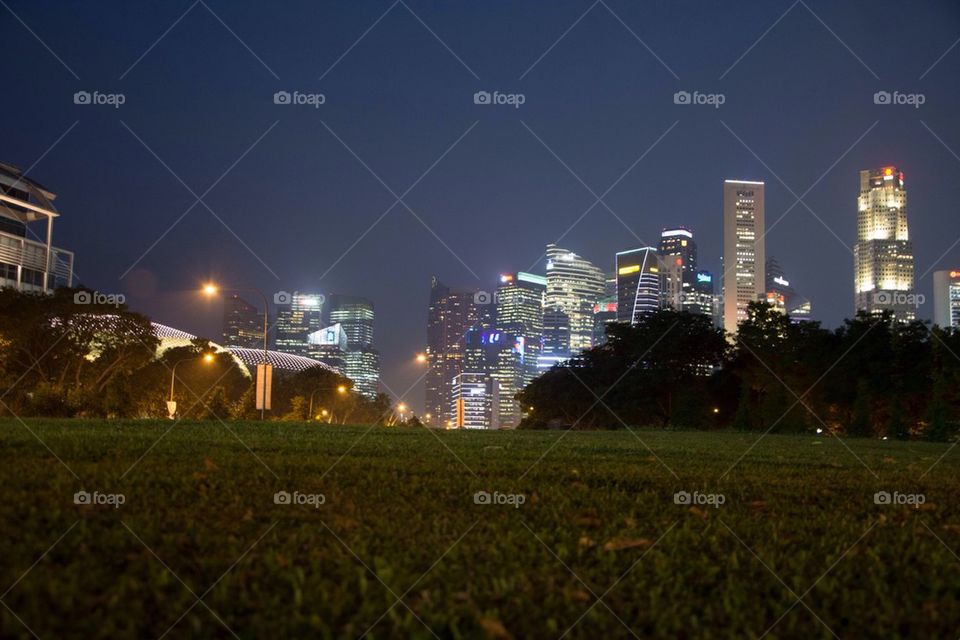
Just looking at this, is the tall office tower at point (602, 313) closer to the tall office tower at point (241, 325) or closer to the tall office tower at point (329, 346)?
the tall office tower at point (329, 346)

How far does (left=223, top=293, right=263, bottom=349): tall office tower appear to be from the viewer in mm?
148875

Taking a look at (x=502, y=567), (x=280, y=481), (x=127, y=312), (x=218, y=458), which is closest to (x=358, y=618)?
(x=502, y=567)

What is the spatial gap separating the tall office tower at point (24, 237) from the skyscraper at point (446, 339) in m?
93.1

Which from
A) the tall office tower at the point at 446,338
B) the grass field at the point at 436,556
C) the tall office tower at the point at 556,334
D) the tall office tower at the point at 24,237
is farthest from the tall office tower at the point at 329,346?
the grass field at the point at 436,556

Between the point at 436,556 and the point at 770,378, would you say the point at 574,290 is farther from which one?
the point at 436,556

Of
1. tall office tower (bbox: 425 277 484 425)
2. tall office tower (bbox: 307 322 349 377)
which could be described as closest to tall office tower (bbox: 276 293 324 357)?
tall office tower (bbox: 307 322 349 377)

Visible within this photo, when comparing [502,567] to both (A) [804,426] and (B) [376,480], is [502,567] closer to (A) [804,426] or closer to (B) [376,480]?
(B) [376,480]

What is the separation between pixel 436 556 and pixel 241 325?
157076 millimetres

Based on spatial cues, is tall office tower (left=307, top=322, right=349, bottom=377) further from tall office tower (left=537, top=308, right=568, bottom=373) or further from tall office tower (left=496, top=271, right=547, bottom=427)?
tall office tower (left=537, top=308, right=568, bottom=373)

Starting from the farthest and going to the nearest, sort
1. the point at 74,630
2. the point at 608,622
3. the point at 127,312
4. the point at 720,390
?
the point at 720,390
the point at 127,312
the point at 608,622
the point at 74,630

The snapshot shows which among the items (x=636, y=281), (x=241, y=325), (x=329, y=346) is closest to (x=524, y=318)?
(x=636, y=281)

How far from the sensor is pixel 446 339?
176 m

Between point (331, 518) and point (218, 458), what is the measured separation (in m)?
2.78

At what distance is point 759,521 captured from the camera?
17.9 feet
